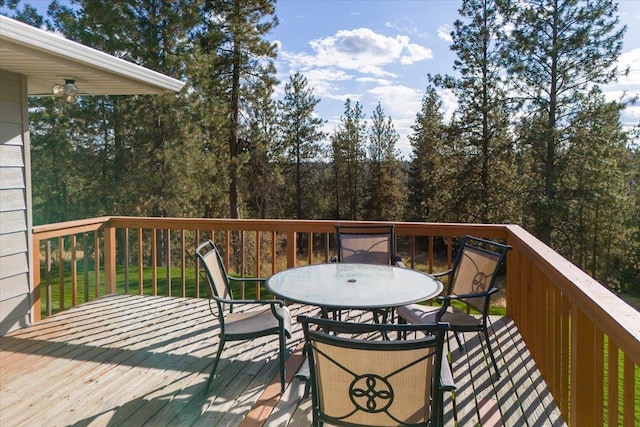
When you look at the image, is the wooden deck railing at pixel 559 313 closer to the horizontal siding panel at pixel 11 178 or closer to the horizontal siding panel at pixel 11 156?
the horizontal siding panel at pixel 11 178

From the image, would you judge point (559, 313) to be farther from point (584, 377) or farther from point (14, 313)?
point (14, 313)

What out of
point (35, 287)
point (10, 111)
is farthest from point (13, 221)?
point (10, 111)

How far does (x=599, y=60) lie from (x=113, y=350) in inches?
582

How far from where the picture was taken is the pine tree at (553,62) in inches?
520

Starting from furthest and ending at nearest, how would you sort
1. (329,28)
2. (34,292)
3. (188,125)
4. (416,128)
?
(416,128) < (329,28) < (188,125) < (34,292)

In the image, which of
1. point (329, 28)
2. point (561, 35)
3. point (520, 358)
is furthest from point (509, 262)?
point (329, 28)

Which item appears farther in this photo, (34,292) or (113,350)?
(34,292)

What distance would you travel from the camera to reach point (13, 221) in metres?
3.97

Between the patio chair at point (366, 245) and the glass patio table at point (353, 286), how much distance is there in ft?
1.92

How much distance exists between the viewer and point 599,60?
13242 millimetres

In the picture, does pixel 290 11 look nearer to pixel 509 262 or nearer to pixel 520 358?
pixel 509 262

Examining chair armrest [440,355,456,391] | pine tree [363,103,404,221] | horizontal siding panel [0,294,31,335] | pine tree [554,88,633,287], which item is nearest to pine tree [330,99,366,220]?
pine tree [363,103,404,221]

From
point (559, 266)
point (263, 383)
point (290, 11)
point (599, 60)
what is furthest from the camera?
point (290, 11)

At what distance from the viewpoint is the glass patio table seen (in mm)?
2662
